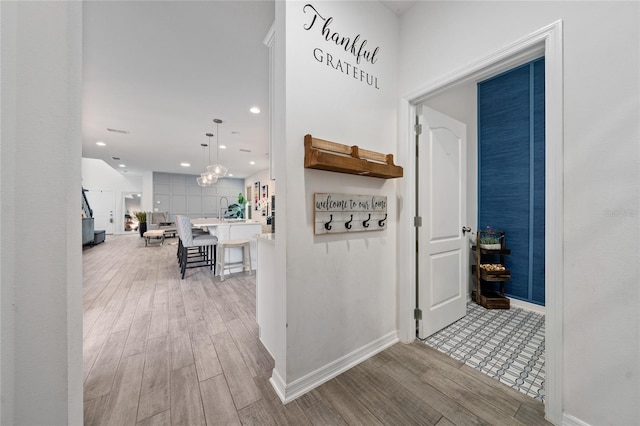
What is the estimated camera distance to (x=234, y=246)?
12.7ft

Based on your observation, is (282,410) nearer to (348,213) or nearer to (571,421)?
(348,213)

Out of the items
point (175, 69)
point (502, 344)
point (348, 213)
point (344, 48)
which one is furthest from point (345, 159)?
point (175, 69)

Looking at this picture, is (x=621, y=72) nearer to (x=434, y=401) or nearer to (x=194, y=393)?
(x=434, y=401)

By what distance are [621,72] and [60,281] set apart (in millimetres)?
2429

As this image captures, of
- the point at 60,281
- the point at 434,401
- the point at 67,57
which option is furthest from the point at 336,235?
the point at 67,57

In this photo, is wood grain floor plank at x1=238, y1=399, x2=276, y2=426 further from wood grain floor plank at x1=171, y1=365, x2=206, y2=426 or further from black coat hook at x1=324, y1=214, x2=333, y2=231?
black coat hook at x1=324, y1=214, x2=333, y2=231

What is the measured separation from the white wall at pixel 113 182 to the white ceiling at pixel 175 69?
525 cm

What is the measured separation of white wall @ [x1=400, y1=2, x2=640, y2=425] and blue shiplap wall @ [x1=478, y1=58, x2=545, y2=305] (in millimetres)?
1709

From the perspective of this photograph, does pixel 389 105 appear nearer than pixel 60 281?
No

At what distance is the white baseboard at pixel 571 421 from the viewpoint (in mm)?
1135

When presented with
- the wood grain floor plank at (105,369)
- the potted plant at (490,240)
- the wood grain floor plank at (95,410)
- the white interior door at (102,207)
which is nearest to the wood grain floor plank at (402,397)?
the wood grain floor plank at (95,410)

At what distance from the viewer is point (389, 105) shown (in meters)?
1.95

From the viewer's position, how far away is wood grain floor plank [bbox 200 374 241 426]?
1.24 meters

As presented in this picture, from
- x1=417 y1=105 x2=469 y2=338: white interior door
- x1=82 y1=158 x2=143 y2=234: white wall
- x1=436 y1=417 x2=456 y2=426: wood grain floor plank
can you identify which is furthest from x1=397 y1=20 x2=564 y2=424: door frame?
x1=82 y1=158 x2=143 y2=234: white wall
